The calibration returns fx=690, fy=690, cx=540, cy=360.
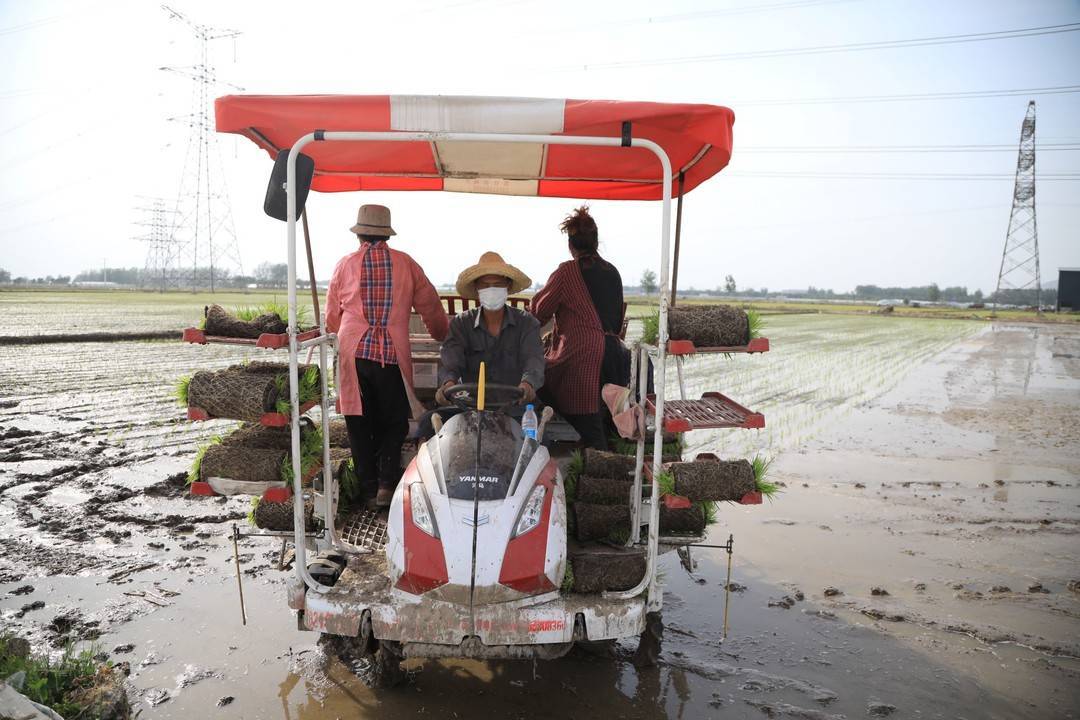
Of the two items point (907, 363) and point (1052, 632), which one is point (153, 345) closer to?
point (1052, 632)

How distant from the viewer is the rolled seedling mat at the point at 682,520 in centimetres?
425

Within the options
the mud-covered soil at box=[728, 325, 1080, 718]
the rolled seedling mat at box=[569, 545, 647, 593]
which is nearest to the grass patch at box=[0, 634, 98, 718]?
the rolled seedling mat at box=[569, 545, 647, 593]

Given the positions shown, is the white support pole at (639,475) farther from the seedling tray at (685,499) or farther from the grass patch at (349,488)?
the grass patch at (349,488)

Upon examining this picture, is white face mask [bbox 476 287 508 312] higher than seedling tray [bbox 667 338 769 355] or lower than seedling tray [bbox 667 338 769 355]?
higher

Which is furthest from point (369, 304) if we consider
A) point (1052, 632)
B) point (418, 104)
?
point (1052, 632)

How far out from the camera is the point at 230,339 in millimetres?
3832

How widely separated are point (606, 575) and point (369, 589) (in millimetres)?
1247

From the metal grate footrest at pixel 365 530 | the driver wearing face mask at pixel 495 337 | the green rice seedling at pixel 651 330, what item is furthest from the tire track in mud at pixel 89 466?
the green rice seedling at pixel 651 330

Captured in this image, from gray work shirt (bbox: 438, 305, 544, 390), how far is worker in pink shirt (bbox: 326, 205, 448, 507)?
1.18 feet

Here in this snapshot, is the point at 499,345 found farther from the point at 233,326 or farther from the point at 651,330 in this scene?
the point at 233,326

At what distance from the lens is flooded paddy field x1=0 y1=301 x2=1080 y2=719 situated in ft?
12.5

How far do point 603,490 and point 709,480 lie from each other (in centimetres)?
72

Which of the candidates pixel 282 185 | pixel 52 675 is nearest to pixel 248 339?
pixel 282 185

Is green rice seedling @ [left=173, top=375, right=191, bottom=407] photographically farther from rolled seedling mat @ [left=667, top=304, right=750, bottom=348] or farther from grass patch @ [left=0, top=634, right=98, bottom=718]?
rolled seedling mat @ [left=667, top=304, right=750, bottom=348]
